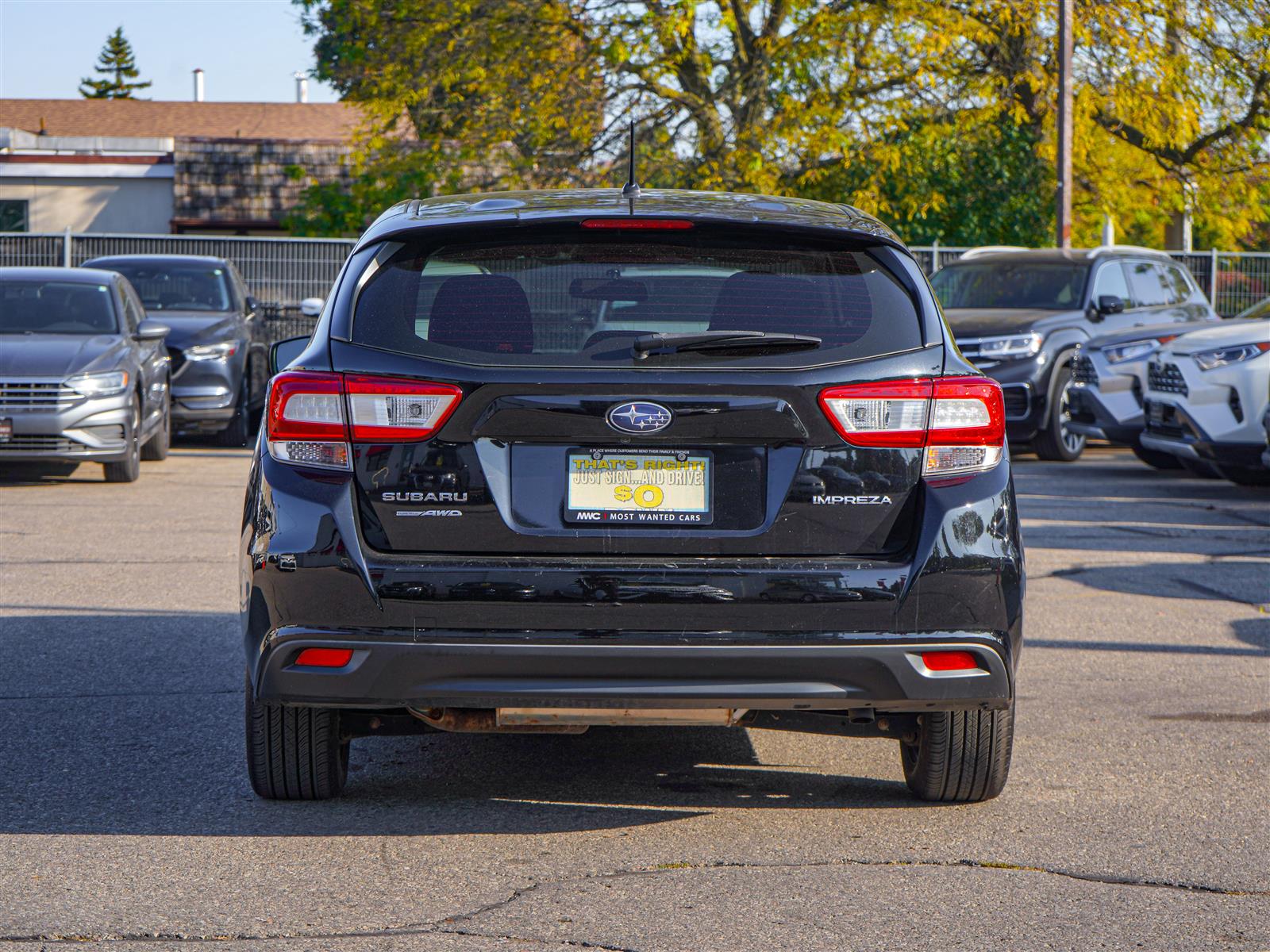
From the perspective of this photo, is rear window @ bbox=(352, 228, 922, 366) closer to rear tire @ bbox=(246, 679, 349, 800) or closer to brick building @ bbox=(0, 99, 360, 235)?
rear tire @ bbox=(246, 679, 349, 800)

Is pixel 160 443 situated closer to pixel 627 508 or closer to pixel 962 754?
pixel 962 754

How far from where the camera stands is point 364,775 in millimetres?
5188

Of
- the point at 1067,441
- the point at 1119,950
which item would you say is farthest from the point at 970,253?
the point at 1119,950

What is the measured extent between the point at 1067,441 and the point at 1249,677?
31.9ft

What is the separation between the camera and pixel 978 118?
86.9ft

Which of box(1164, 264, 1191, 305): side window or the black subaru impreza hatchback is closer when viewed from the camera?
the black subaru impreza hatchback

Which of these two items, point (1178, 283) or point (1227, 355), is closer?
point (1227, 355)

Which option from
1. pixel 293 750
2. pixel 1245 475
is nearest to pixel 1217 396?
pixel 1245 475

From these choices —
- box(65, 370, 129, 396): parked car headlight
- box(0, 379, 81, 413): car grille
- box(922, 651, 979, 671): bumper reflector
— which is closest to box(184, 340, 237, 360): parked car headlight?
box(65, 370, 129, 396): parked car headlight

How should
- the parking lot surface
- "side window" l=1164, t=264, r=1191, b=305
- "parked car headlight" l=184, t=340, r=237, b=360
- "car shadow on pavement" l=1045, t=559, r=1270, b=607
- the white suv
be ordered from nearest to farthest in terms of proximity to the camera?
the parking lot surface
"car shadow on pavement" l=1045, t=559, r=1270, b=607
the white suv
"parked car headlight" l=184, t=340, r=237, b=360
"side window" l=1164, t=264, r=1191, b=305

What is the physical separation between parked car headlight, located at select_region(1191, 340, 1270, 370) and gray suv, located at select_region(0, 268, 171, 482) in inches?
312

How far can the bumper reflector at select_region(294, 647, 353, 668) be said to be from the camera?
165 inches

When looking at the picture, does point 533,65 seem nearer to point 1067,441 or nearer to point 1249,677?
point 1067,441

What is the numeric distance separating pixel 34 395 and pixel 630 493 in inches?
357
